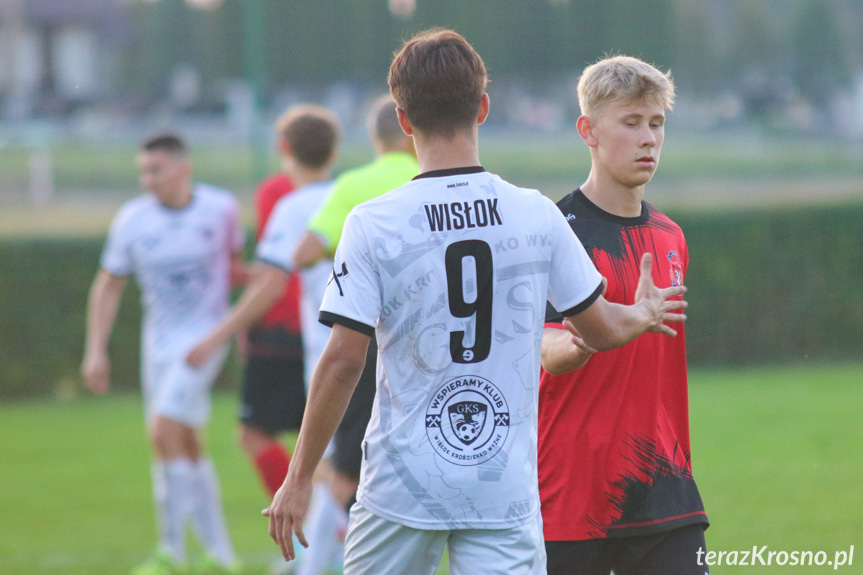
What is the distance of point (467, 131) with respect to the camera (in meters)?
2.50

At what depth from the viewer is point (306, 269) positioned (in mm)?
4660

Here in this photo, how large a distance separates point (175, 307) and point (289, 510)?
362 centimetres

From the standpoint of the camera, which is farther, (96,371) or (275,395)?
(96,371)

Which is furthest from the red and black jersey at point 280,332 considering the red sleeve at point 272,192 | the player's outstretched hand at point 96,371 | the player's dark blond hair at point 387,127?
the player's dark blond hair at point 387,127

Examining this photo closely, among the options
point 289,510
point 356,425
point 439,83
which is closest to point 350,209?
point 356,425

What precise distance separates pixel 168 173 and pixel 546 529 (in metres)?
3.78

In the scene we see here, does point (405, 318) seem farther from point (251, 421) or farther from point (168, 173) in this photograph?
point (168, 173)

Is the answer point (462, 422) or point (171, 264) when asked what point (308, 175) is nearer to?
point (171, 264)

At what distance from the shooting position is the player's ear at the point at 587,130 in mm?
3016

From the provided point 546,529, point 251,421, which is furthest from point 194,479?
point 546,529

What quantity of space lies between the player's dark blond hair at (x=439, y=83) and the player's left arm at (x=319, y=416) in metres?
0.55

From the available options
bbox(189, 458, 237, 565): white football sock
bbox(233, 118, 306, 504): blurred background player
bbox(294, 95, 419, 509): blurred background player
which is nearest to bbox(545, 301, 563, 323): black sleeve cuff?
bbox(294, 95, 419, 509): blurred background player

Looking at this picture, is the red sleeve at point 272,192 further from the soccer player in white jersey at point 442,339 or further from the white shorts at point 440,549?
the white shorts at point 440,549

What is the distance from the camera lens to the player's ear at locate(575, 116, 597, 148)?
119 inches
